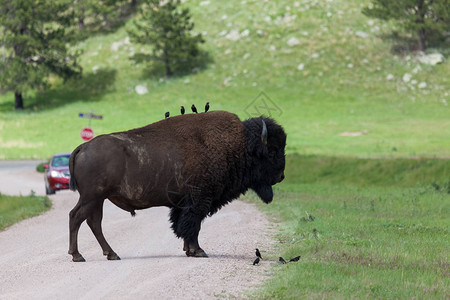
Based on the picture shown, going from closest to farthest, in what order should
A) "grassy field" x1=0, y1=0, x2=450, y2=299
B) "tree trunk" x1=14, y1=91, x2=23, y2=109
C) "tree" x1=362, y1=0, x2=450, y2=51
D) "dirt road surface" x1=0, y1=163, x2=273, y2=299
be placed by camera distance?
"dirt road surface" x1=0, y1=163, x2=273, y2=299 → "grassy field" x1=0, y1=0, x2=450, y2=299 → "tree" x1=362, y1=0, x2=450, y2=51 → "tree trunk" x1=14, y1=91, x2=23, y2=109

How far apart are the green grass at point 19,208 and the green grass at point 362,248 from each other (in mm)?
6288

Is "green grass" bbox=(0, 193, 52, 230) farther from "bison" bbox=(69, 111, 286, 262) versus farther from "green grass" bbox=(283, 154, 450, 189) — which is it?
"green grass" bbox=(283, 154, 450, 189)

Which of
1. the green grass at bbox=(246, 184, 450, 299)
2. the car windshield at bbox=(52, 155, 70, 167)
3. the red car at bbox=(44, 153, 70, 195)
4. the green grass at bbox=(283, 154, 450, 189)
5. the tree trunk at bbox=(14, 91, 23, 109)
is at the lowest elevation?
the tree trunk at bbox=(14, 91, 23, 109)

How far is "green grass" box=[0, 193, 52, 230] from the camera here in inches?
820

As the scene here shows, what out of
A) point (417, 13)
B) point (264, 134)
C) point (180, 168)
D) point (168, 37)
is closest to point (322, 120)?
point (417, 13)

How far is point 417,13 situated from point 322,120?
69.3ft

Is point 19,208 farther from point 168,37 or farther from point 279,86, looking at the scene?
point 168,37

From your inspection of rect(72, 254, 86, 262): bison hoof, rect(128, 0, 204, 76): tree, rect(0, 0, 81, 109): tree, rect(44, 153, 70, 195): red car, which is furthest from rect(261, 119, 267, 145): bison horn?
rect(128, 0, 204, 76): tree

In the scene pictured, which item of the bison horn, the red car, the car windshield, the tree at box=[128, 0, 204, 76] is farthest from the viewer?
the tree at box=[128, 0, 204, 76]

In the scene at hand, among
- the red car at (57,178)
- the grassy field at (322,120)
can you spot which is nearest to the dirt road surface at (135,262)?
the grassy field at (322,120)

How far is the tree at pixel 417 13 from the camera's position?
79.7 m

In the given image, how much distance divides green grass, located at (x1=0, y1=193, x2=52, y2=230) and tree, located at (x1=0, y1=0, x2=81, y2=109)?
5451 cm

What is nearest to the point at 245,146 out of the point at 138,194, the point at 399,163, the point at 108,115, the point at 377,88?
the point at 138,194

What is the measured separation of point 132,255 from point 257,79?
6966 centimetres
